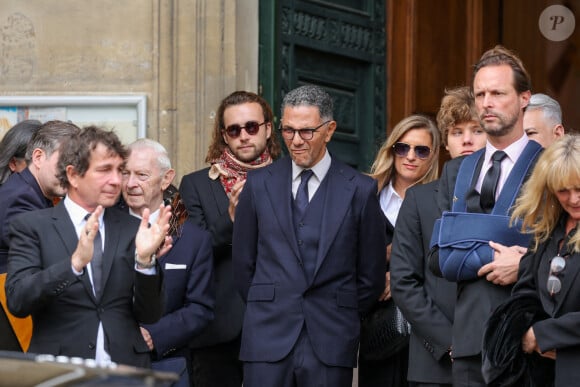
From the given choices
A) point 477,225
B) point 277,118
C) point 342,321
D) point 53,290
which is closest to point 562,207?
point 477,225

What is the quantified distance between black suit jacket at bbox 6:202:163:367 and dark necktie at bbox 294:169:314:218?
119 centimetres

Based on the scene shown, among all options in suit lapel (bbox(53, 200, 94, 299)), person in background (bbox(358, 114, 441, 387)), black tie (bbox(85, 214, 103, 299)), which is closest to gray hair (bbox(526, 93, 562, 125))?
person in background (bbox(358, 114, 441, 387))

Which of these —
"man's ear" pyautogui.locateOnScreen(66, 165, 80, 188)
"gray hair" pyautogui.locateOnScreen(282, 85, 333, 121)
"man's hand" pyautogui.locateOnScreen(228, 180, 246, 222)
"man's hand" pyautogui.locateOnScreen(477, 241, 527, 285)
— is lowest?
"man's hand" pyautogui.locateOnScreen(477, 241, 527, 285)

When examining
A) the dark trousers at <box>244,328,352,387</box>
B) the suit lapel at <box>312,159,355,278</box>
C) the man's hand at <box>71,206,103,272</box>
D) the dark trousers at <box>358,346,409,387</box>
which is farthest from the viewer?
the dark trousers at <box>358,346,409,387</box>

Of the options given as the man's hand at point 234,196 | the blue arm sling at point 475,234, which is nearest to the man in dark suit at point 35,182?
the man's hand at point 234,196

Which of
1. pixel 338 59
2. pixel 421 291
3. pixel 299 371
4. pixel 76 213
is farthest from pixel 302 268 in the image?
pixel 338 59

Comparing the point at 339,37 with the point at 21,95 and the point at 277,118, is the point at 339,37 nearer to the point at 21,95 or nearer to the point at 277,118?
the point at 277,118

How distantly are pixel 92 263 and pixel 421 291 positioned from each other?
1775mm

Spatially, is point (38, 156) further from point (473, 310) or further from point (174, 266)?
point (473, 310)

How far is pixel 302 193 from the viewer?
28.4 ft

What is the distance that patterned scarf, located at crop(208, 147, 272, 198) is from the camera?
945 cm

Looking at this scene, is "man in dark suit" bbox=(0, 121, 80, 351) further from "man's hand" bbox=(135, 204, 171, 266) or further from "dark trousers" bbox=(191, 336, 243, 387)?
"dark trousers" bbox=(191, 336, 243, 387)

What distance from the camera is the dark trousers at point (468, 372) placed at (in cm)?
754

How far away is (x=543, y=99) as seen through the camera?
9.37 m
